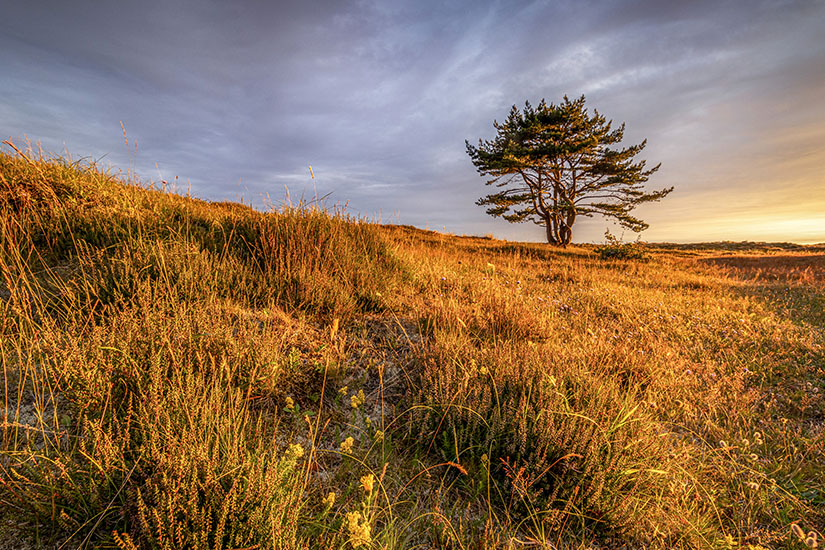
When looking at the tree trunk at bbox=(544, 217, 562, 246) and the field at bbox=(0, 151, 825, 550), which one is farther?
the tree trunk at bbox=(544, 217, 562, 246)

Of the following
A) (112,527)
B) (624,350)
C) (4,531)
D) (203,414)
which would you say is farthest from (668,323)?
(4,531)

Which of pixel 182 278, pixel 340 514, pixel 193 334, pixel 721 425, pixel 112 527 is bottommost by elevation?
pixel 721 425

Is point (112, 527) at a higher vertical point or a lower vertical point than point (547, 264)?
lower

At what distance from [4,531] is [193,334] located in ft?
3.92

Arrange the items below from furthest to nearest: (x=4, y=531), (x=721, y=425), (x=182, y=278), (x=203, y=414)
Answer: (x=182, y=278) → (x=721, y=425) → (x=203, y=414) → (x=4, y=531)

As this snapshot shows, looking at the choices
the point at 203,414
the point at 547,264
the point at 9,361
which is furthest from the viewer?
the point at 547,264

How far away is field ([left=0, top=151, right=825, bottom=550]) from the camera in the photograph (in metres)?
1.42

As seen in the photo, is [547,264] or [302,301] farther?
[547,264]

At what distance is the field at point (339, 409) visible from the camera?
4.66ft

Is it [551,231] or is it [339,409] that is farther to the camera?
[551,231]

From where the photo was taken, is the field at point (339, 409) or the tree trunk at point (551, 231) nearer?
the field at point (339, 409)

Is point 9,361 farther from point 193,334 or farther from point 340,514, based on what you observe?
point 340,514

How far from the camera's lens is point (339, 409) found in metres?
2.37

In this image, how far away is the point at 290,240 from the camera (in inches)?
163
